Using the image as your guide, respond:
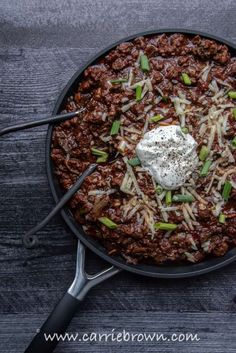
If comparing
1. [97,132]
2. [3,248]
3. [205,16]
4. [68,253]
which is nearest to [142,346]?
[68,253]

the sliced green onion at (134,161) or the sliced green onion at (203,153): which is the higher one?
the sliced green onion at (203,153)

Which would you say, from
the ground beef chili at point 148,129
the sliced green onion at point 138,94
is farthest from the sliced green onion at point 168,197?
the sliced green onion at point 138,94

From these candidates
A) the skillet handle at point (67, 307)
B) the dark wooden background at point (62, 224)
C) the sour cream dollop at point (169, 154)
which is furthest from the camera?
the dark wooden background at point (62, 224)

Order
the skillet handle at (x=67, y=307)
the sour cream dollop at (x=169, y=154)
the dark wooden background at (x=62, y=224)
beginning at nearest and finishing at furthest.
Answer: the sour cream dollop at (x=169, y=154), the skillet handle at (x=67, y=307), the dark wooden background at (x=62, y=224)

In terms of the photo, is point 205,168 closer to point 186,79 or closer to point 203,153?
point 203,153

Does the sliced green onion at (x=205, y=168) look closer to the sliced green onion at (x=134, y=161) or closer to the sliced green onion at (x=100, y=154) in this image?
the sliced green onion at (x=134, y=161)

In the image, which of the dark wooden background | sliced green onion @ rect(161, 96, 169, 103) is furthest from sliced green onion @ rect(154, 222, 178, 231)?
sliced green onion @ rect(161, 96, 169, 103)
